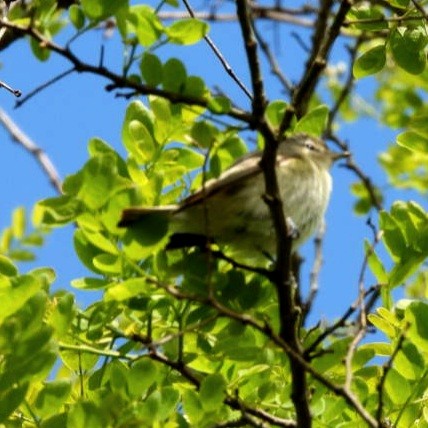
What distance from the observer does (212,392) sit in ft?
9.10

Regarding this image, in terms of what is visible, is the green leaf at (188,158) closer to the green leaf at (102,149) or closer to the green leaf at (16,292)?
the green leaf at (102,149)

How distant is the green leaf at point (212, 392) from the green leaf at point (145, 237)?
1.17 ft

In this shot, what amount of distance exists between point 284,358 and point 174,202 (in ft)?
1.77

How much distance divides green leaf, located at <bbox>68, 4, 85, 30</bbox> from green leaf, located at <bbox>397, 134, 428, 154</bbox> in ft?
3.35

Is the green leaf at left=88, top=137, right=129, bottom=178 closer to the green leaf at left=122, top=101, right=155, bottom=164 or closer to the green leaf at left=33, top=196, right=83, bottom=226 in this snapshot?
the green leaf at left=122, top=101, right=155, bottom=164

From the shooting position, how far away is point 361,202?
6.34 m

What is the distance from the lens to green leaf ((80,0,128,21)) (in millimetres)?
2557

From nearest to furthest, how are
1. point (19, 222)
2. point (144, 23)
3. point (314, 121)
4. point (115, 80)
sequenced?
point (115, 80) < point (144, 23) < point (314, 121) < point (19, 222)

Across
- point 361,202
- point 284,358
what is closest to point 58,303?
point 284,358

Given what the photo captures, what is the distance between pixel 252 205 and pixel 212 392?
909mm

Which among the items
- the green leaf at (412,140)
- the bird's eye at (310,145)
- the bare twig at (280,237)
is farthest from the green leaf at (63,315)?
the bird's eye at (310,145)

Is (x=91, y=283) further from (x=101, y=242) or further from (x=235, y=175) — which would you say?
(x=235, y=175)

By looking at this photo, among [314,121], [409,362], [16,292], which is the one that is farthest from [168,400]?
[314,121]

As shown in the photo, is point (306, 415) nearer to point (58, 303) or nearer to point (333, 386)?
point (333, 386)
